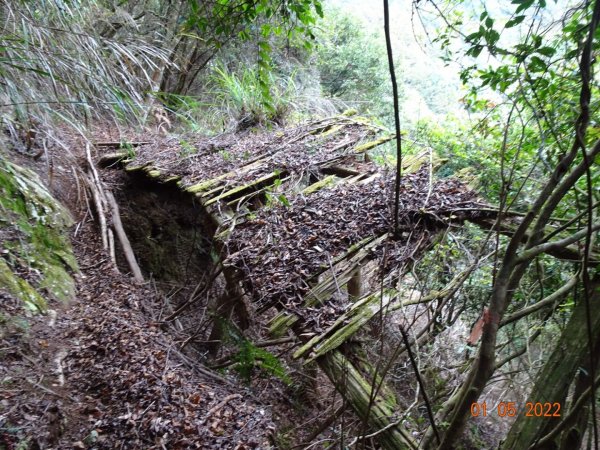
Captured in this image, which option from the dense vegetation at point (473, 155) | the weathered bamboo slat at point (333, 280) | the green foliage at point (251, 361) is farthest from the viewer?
the green foliage at point (251, 361)

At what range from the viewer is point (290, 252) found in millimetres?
3285

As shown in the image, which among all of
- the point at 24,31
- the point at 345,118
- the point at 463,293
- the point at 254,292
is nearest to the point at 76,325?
the point at 254,292

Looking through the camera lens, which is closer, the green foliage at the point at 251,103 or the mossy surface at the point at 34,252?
the mossy surface at the point at 34,252

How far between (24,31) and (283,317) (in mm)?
2499

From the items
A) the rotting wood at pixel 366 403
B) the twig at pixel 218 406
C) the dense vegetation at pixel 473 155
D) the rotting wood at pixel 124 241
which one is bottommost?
the rotting wood at pixel 124 241

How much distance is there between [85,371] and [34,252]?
1283 mm

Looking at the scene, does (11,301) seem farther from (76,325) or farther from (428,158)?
(428,158)

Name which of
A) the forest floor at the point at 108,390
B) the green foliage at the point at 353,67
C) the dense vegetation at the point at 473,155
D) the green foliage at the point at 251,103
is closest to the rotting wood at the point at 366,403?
the dense vegetation at the point at 473,155

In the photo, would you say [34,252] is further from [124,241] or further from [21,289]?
[124,241]

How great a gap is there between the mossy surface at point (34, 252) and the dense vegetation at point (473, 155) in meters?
0.58

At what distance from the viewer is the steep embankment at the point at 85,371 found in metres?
2.37

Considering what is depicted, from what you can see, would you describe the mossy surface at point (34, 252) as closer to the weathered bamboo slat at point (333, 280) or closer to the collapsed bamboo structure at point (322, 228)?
the collapsed bamboo structure at point (322, 228)

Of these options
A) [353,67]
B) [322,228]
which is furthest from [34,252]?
[353,67]

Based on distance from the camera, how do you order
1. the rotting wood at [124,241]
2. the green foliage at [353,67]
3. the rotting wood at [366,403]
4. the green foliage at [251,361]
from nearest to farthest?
the rotting wood at [366,403] → the green foliage at [251,361] → the rotting wood at [124,241] → the green foliage at [353,67]
